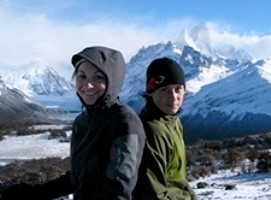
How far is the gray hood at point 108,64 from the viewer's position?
10.4 ft

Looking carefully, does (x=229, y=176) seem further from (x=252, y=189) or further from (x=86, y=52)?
(x=86, y=52)

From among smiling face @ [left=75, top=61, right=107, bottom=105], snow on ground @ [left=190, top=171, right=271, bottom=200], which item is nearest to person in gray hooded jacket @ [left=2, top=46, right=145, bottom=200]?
smiling face @ [left=75, top=61, right=107, bottom=105]

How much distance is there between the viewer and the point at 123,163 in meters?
3.00

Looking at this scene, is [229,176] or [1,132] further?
[1,132]

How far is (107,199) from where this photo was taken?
9.69ft

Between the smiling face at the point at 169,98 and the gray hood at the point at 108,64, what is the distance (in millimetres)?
377

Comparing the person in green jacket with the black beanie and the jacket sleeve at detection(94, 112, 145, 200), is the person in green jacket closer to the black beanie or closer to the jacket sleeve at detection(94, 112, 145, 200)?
the black beanie

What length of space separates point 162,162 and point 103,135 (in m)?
0.39

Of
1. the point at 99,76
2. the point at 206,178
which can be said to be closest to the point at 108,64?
the point at 99,76

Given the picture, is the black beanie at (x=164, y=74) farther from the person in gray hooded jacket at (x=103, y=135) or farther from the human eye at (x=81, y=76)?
the human eye at (x=81, y=76)

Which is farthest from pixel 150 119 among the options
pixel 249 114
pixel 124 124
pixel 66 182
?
pixel 249 114

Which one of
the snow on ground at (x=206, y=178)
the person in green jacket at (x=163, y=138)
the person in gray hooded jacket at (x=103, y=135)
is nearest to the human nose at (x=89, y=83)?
the person in gray hooded jacket at (x=103, y=135)

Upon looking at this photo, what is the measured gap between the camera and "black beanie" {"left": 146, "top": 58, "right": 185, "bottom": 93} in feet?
11.7

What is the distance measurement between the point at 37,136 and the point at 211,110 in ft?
395
